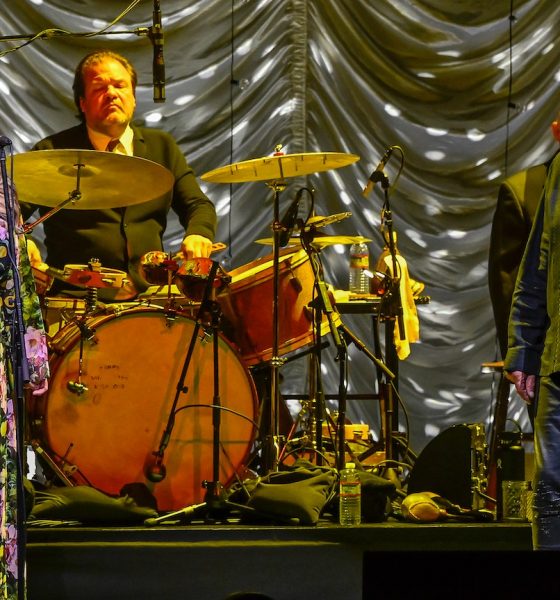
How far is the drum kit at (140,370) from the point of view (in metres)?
4.19

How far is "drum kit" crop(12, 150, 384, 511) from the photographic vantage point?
4.19 metres

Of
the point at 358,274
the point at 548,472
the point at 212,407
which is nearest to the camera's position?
the point at 548,472

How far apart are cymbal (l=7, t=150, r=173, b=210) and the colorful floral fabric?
1.13 meters

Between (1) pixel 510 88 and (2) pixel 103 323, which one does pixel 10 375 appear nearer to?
(2) pixel 103 323

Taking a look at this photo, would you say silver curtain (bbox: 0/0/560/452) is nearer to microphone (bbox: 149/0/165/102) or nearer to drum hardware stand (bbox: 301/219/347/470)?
drum hardware stand (bbox: 301/219/347/470)

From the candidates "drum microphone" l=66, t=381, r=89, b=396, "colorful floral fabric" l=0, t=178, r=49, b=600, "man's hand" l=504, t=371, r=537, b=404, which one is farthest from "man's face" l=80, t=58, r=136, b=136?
"man's hand" l=504, t=371, r=537, b=404

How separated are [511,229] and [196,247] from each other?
1334mm

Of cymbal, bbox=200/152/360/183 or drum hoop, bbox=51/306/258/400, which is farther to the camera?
cymbal, bbox=200/152/360/183

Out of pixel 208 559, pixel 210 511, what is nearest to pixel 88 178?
pixel 210 511

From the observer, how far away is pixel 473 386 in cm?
708

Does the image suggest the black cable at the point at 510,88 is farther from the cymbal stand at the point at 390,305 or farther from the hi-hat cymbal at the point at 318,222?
the hi-hat cymbal at the point at 318,222

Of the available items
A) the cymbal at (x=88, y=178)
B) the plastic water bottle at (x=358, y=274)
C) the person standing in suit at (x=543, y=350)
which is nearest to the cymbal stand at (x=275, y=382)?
the cymbal at (x=88, y=178)

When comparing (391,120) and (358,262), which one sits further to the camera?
(391,120)

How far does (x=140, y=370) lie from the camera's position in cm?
432
